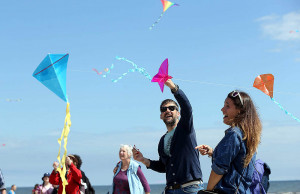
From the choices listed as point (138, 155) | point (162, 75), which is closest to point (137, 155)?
point (138, 155)

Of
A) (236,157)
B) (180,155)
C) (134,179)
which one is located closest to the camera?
(236,157)

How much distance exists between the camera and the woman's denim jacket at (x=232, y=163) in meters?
3.63

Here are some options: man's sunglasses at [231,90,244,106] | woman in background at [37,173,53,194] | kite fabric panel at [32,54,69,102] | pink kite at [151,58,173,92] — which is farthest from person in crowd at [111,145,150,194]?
woman in background at [37,173,53,194]

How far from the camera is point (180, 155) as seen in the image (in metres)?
5.25

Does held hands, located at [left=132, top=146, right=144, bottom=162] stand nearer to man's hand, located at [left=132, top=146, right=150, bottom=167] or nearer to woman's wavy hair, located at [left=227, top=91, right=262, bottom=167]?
man's hand, located at [left=132, top=146, right=150, bottom=167]

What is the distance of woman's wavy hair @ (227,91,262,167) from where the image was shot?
3701 millimetres

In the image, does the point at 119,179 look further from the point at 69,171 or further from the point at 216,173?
the point at 216,173

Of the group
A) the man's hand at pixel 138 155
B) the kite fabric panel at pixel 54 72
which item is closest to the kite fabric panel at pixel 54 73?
the kite fabric panel at pixel 54 72

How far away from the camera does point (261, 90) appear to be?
21.9 ft

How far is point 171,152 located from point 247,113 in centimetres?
167

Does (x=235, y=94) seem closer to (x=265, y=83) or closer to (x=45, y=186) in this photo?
(x=265, y=83)

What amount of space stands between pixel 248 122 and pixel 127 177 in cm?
399

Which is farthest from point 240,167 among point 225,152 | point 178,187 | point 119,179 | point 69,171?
point 69,171

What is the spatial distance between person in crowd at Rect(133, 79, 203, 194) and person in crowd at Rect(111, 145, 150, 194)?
190 centimetres
